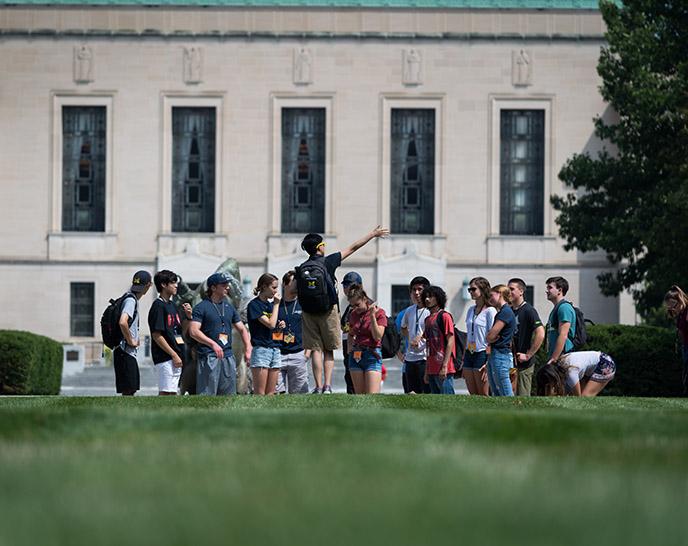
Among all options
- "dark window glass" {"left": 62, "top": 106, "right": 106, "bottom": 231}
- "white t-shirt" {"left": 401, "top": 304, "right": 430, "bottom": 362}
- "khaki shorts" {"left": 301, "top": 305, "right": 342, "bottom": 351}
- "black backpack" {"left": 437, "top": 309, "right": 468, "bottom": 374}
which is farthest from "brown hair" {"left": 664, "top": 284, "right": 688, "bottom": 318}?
"dark window glass" {"left": 62, "top": 106, "right": 106, "bottom": 231}

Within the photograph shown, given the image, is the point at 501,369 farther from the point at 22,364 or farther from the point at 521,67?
the point at 521,67

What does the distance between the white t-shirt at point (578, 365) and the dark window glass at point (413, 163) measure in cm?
3467

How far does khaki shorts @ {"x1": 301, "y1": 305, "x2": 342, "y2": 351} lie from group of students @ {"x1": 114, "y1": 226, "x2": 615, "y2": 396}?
0.03ft

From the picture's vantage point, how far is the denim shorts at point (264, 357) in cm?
1723

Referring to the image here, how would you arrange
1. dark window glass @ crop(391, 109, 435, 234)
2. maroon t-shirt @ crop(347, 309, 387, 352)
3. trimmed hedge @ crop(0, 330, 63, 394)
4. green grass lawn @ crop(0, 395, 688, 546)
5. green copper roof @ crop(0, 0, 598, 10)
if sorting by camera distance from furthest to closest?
dark window glass @ crop(391, 109, 435, 234)
green copper roof @ crop(0, 0, 598, 10)
trimmed hedge @ crop(0, 330, 63, 394)
maroon t-shirt @ crop(347, 309, 387, 352)
green grass lawn @ crop(0, 395, 688, 546)

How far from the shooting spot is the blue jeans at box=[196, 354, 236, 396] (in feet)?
54.0

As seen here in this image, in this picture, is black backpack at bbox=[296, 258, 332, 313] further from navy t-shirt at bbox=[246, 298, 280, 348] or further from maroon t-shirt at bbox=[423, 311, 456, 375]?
maroon t-shirt at bbox=[423, 311, 456, 375]

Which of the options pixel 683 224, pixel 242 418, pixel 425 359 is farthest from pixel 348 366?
pixel 683 224

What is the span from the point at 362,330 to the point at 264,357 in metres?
1.10

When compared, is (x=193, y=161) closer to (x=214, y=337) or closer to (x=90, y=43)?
(x=90, y=43)

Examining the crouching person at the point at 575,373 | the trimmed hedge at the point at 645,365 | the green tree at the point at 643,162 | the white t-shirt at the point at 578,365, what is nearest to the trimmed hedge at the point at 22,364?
the trimmed hedge at the point at 645,365

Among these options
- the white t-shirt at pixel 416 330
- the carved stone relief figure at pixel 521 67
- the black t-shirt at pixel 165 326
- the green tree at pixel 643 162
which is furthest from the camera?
the carved stone relief figure at pixel 521 67

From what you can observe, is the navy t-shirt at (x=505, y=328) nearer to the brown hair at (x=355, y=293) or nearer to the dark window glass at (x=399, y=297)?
the brown hair at (x=355, y=293)

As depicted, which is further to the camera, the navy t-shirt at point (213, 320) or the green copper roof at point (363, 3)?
the green copper roof at point (363, 3)
